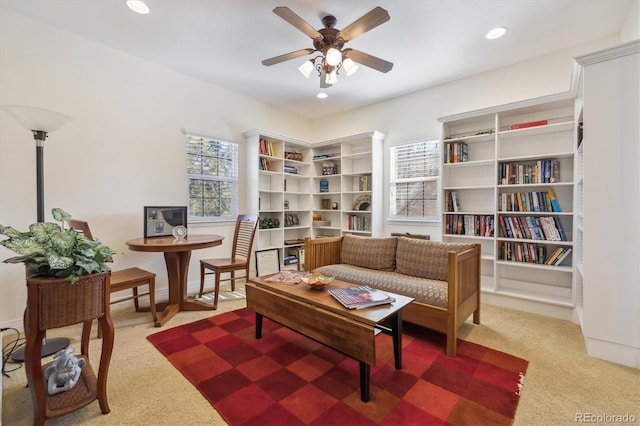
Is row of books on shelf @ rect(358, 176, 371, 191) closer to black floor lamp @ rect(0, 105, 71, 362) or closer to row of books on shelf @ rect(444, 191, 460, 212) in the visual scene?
row of books on shelf @ rect(444, 191, 460, 212)

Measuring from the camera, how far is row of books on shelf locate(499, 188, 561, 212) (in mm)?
2934

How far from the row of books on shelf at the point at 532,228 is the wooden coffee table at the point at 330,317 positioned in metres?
2.00

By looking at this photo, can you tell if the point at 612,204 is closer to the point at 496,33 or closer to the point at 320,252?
the point at 496,33

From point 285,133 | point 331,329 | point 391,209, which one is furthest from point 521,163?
point 285,133

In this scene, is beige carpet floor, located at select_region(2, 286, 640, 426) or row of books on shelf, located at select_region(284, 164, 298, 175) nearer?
beige carpet floor, located at select_region(2, 286, 640, 426)

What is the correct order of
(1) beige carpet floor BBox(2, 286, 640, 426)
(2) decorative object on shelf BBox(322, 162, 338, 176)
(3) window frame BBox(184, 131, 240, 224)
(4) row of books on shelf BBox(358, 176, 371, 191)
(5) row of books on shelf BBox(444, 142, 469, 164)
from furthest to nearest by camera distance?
(2) decorative object on shelf BBox(322, 162, 338, 176)
(4) row of books on shelf BBox(358, 176, 371, 191)
(3) window frame BBox(184, 131, 240, 224)
(5) row of books on shelf BBox(444, 142, 469, 164)
(1) beige carpet floor BBox(2, 286, 640, 426)

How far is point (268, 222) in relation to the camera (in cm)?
438

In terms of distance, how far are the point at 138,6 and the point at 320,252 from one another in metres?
2.81

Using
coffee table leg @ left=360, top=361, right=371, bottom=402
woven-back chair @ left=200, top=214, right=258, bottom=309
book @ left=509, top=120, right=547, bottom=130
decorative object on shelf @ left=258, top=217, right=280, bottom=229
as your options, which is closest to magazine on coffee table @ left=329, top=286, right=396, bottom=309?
coffee table leg @ left=360, top=361, right=371, bottom=402

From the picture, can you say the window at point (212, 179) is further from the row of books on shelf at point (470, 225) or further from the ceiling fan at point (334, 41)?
the row of books on shelf at point (470, 225)

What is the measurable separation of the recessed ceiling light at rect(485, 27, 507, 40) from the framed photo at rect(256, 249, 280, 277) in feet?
12.0

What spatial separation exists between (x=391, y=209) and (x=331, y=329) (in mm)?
2880

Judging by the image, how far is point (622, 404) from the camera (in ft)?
5.15

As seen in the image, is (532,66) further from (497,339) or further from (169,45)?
(169,45)
